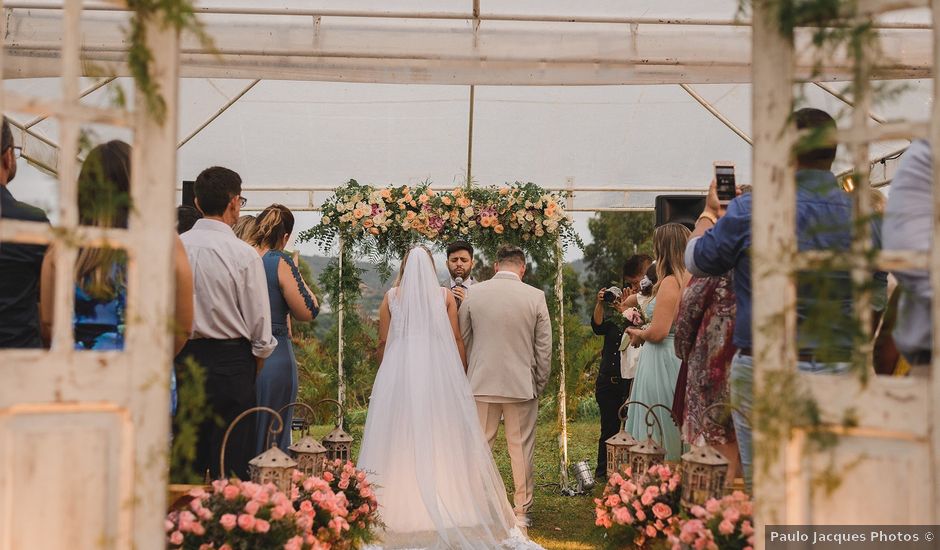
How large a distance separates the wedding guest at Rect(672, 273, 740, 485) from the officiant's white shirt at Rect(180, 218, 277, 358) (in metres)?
1.87

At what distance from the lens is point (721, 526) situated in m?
2.76

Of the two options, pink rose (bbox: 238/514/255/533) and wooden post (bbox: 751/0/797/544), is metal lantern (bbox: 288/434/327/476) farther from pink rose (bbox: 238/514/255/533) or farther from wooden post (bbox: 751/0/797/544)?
wooden post (bbox: 751/0/797/544)

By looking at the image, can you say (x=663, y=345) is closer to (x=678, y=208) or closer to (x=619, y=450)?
(x=619, y=450)

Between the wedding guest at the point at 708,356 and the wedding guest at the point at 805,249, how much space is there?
0.28 metres

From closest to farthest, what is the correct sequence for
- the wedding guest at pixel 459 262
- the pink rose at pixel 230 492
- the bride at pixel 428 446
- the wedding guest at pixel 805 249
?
the wedding guest at pixel 805 249 < the pink rose at pixel 230 492 < the bride at pixel 428 446 < the wedding guest at pixel 459 262

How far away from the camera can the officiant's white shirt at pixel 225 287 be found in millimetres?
3926

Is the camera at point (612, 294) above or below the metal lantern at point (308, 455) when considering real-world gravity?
above


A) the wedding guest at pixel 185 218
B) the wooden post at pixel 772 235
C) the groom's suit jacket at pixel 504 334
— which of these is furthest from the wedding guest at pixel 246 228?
the wooden post at pixel 772 235

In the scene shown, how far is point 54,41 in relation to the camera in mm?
5426

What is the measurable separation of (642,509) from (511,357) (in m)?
2.41

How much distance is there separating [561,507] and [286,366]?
266cm

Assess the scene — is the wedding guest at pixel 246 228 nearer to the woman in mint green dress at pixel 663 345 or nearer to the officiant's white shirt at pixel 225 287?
the officiant's white shirt at pixel 225 287

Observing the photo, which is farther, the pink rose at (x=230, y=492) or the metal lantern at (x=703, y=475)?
the metal lantern at (x=703, y=475)

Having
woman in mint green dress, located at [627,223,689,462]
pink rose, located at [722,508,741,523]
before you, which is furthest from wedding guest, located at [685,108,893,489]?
woman in mint green dress, located at [627,223,689,462]
